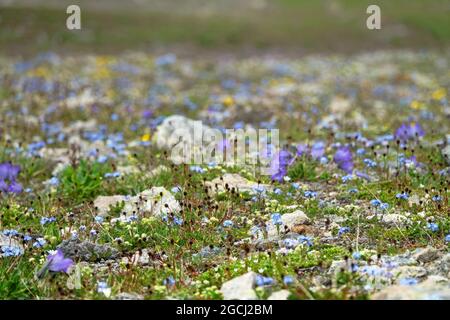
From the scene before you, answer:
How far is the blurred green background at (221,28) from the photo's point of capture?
35.8 m

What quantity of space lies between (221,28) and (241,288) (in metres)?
37.3

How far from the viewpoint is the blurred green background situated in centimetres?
3584

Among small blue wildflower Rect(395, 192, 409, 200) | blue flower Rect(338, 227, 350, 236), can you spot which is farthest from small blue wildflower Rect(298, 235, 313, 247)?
small blue wildflower Rect(395, 192, 409, 200)

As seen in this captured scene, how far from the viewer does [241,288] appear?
5695 mm

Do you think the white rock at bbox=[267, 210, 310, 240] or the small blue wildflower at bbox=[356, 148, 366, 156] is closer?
the white rock at bbox=[267, 210, 310, 240]

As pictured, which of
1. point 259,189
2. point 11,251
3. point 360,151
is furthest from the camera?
point 360,151

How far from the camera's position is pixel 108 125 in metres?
13.7

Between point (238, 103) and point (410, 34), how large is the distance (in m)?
28.7

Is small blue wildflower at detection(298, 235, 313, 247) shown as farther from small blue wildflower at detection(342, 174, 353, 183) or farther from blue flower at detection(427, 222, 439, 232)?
small blue wildflower at detection(342, 174, 353, 183)

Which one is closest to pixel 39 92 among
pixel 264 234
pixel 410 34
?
pixel 264 234

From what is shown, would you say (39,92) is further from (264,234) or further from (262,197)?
(264,234)

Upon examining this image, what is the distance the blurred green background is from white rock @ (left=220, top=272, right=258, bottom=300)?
26.4 m

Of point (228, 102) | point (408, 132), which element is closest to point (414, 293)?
point (408, 132)

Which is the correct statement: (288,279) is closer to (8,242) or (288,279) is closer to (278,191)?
(278,191)
